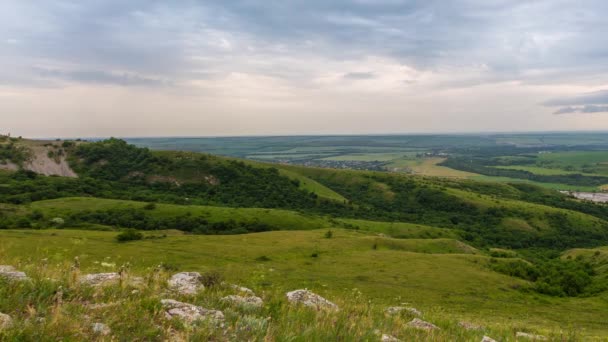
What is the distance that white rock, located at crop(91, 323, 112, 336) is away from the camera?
5.67m

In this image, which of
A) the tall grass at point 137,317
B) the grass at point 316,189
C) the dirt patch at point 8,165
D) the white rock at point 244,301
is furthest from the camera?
the grass at point 316,189

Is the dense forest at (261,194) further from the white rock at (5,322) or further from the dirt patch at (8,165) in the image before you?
the white rock at (5,322)

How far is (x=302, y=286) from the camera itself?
35.0m

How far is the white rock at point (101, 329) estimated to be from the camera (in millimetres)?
5672

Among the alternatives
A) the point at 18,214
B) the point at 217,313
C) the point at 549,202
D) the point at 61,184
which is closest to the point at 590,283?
the point at 217,313

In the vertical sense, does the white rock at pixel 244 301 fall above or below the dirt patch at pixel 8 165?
above

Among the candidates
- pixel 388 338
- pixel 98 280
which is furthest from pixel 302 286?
pixel 388 338

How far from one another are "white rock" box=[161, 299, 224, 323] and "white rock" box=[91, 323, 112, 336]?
1329 mm

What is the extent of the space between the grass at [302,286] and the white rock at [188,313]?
261mm

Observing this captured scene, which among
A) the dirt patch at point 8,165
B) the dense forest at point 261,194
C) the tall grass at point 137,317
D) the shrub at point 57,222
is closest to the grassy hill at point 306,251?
the tall grass at point 137,317

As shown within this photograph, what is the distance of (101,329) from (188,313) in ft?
6.87

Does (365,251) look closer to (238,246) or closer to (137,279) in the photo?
(238,246)

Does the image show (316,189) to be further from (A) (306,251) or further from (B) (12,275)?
(B) (12,275)

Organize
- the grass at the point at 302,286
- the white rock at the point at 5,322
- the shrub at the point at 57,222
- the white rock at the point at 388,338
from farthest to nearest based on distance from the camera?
1. the shrub at the point at 57,222
2. the white rock at the point at 388,338
3. the grass at the point at 302,286
4. the white rock at the point at 5,322
